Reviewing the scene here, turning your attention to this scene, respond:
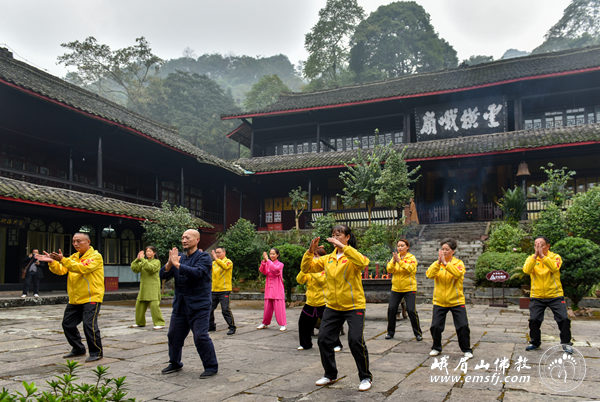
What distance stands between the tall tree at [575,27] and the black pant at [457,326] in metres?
43.0

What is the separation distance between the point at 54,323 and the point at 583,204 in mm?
13503

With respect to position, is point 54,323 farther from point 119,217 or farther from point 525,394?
point 525,394

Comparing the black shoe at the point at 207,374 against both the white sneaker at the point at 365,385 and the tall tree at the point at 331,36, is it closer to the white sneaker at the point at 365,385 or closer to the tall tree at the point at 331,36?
the white sneaker at the point at 365,385

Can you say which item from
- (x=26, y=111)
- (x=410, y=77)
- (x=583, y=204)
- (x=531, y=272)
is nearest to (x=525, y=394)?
(x=531, y=272)

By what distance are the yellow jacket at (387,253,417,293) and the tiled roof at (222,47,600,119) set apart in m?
14.5

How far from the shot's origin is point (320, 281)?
6.18 metres

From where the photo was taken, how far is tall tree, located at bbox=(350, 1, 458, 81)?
41781 millimetres

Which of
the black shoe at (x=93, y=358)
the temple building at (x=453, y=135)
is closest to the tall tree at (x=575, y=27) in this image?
the temple building at (x=453, y=135)

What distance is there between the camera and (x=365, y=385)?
3.92 meters

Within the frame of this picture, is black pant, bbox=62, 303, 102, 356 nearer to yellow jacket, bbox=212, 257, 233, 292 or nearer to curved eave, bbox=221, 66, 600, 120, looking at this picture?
yellow jacket, bbox=212, 257, 233, 292

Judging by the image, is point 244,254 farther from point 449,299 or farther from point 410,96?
point 449,299

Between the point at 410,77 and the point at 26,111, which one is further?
the point at 410,77
